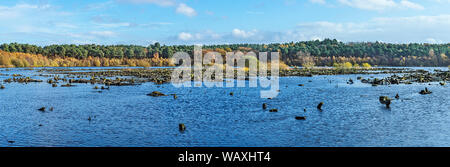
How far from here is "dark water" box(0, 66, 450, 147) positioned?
25047 millimetres

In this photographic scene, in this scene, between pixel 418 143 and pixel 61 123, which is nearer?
pixel 418 143

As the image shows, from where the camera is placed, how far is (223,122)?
1241 inches

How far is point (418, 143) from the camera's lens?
2431cm

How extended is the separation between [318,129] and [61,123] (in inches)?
769

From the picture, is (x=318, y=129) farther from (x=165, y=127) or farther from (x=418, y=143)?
(x=165, y=127)

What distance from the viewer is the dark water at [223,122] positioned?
25.0m
